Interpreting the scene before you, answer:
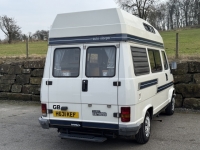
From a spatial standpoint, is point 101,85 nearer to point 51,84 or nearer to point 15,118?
point 51,84

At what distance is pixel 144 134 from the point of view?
5137 mm

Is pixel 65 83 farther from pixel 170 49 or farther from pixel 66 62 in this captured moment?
pixel 170 49

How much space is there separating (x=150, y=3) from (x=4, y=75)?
30.6 metres

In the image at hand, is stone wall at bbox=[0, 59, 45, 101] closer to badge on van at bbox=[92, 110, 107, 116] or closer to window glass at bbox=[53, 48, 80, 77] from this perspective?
window glass at bbox=[53, 48, 80, 77]

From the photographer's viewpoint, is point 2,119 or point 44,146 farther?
point 2,119

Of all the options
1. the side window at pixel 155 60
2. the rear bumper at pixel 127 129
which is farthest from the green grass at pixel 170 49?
the rear bumper at pixel 127 129

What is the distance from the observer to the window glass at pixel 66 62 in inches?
194

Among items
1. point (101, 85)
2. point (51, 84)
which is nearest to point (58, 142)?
point (51, 84)

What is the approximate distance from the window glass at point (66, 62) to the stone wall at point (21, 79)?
18.9 feet

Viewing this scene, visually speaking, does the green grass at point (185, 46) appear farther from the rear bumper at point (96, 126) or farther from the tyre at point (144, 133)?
the rear bumper at point (96, 126)

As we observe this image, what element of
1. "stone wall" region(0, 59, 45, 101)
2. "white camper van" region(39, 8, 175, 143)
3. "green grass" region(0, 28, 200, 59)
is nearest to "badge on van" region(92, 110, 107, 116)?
"white camper van" region(39, 8, 175, 143)

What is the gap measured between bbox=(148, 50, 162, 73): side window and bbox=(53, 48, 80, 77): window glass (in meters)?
1.85

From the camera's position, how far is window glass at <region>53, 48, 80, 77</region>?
194 inches

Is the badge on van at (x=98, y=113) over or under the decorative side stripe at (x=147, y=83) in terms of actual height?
under
